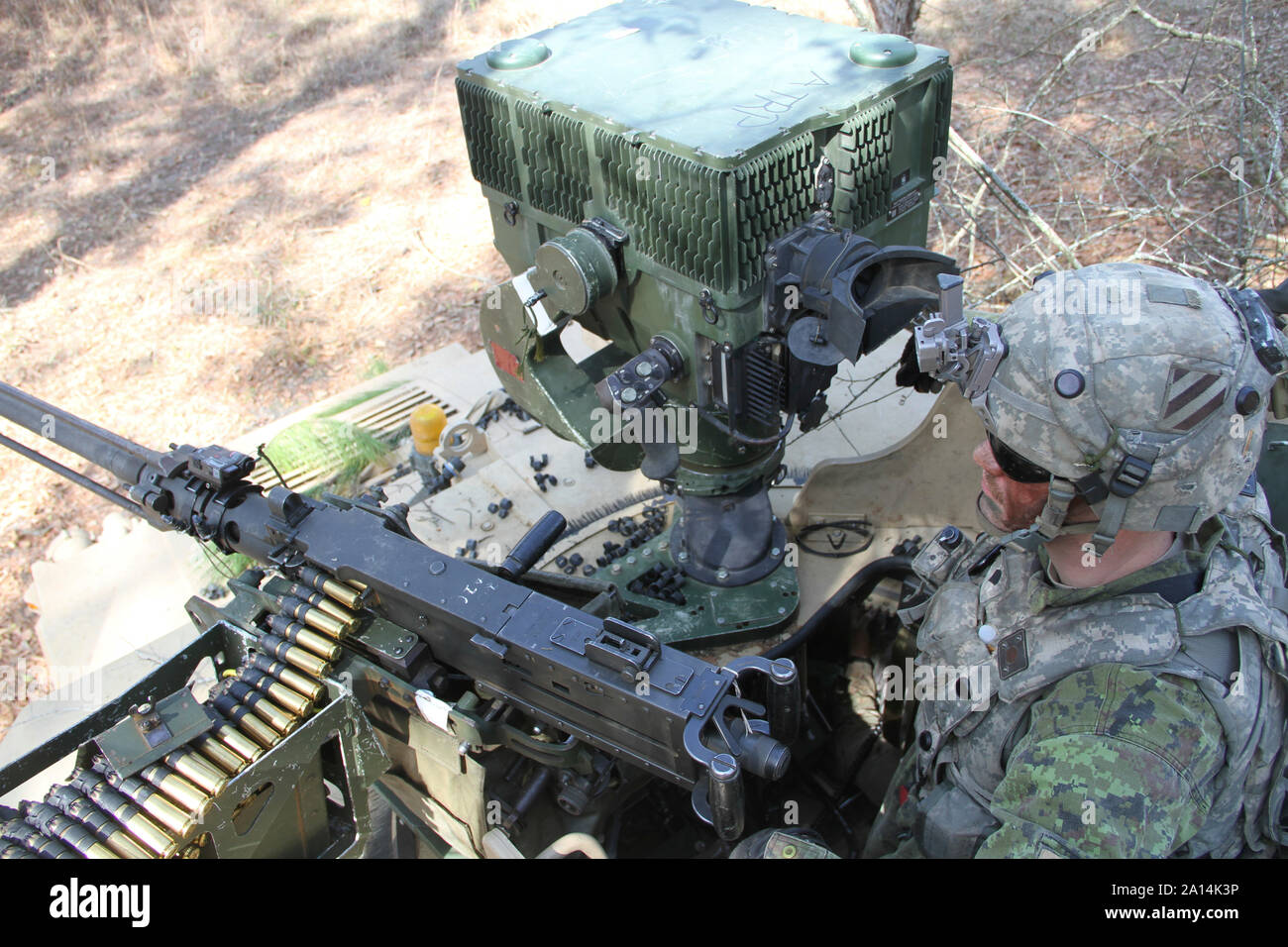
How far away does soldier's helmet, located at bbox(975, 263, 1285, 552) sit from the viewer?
283 centimetres

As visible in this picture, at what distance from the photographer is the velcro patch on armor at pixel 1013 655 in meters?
3.21

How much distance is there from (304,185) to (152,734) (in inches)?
412

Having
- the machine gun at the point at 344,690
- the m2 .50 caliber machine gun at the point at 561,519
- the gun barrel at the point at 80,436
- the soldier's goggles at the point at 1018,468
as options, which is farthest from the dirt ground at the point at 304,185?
the soldier's goggles at the point at 1018,468

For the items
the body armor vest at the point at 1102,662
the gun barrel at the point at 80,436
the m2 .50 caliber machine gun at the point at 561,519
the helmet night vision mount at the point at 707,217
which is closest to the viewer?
the body armor vest at the point at 1102,662

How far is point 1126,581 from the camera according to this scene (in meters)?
3.12

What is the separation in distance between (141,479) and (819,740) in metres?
3.38

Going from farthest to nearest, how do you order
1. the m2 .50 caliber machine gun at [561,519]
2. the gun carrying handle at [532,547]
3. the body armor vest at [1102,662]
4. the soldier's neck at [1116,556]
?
1. the gun carrying handle at [532,547]
2. the m2 .50 caliber machine gun at [561,519]
3. the soldier's neck at [1116,556]
4. the body armor vest at [1102,662]

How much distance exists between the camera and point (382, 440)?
7.81 metres

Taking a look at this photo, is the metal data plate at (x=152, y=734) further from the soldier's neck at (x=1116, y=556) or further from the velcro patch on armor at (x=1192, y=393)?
the velcro patch on armor at (x=1192, y=393)

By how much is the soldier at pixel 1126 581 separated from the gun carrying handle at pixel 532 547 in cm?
180

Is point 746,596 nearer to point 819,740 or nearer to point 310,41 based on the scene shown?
point 819,740

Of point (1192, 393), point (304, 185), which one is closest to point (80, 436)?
point (1192, 393)

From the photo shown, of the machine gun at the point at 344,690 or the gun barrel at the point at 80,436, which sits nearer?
the machine gun at the point at 344,690

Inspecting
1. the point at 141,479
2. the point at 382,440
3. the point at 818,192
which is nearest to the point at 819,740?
the point at 818,192
